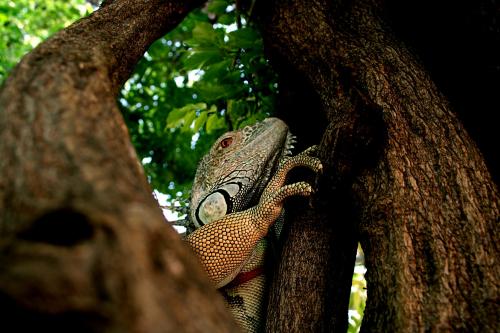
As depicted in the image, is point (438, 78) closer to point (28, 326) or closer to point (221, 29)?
point (221, 29)

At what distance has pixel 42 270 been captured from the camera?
41.9 inches

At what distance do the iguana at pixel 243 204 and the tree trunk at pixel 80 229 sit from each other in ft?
3.87

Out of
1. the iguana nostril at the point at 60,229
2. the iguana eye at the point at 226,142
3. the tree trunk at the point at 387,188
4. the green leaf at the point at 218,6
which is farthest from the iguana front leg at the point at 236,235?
the green leaf at the point at 218,6

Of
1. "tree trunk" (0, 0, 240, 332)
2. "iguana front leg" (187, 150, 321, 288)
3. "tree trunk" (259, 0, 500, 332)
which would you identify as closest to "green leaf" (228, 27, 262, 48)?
"tree trunk" (259, 0, 500, 332)

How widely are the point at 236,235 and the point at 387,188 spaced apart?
791 mm

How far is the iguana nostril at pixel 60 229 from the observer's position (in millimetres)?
1149

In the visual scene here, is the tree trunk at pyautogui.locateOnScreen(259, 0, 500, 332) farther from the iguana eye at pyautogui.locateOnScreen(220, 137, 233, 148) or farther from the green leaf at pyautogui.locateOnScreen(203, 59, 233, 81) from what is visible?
the green leaf at pyautogui.locateOnScreen(203, 59, 233, 81)

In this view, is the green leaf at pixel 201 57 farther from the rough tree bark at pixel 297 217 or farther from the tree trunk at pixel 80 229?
the tree trunk at pixel 80 229

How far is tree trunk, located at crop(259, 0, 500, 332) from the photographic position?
6.32 feet

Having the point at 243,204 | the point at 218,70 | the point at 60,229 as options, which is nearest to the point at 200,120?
the point at 218,70

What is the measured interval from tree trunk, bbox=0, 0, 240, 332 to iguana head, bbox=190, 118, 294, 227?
1330 millimetres

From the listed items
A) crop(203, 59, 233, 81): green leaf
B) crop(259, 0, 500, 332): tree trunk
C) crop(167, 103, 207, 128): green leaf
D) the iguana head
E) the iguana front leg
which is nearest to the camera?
crop(259, 0, 500, 332): tree trunk

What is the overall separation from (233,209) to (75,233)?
1766mm

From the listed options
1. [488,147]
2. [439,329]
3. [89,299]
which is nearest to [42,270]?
[89,299]
